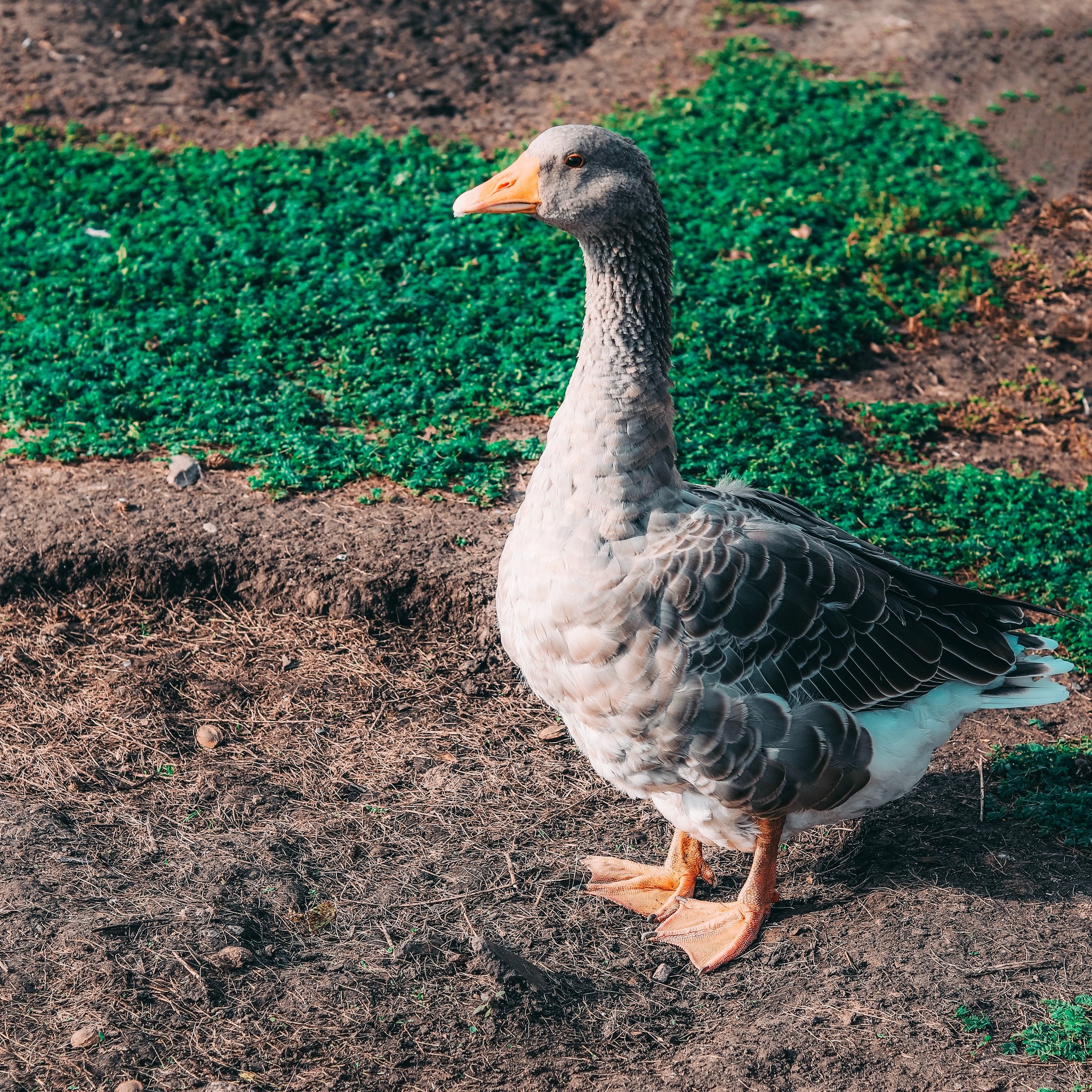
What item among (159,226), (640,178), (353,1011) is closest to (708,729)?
(353,1011)

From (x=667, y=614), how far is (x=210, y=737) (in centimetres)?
249

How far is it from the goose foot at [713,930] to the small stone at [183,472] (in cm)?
359

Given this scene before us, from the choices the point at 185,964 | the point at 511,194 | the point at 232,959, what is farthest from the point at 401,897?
the point at 511,194

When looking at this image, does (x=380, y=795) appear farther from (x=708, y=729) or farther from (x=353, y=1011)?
(x=708, y=729)

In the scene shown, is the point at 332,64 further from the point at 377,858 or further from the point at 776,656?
the point at 776,656

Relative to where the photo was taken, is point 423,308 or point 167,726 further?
point 423,308

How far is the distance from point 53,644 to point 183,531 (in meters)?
0.86

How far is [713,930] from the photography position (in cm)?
430

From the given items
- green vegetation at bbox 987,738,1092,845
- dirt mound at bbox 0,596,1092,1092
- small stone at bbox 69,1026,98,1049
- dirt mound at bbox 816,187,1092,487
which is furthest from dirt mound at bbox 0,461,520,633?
dirt mound at bbox 816,187,1092,487

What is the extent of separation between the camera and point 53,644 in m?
5.45

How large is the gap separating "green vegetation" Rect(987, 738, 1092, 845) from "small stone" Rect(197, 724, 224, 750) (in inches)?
138

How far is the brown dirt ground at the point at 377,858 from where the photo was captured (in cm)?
379

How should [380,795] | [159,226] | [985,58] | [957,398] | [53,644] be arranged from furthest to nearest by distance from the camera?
[985,58]
[159,226]
[957,398]
[53,644]
[380,795]

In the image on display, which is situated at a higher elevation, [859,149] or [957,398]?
[859,149]
